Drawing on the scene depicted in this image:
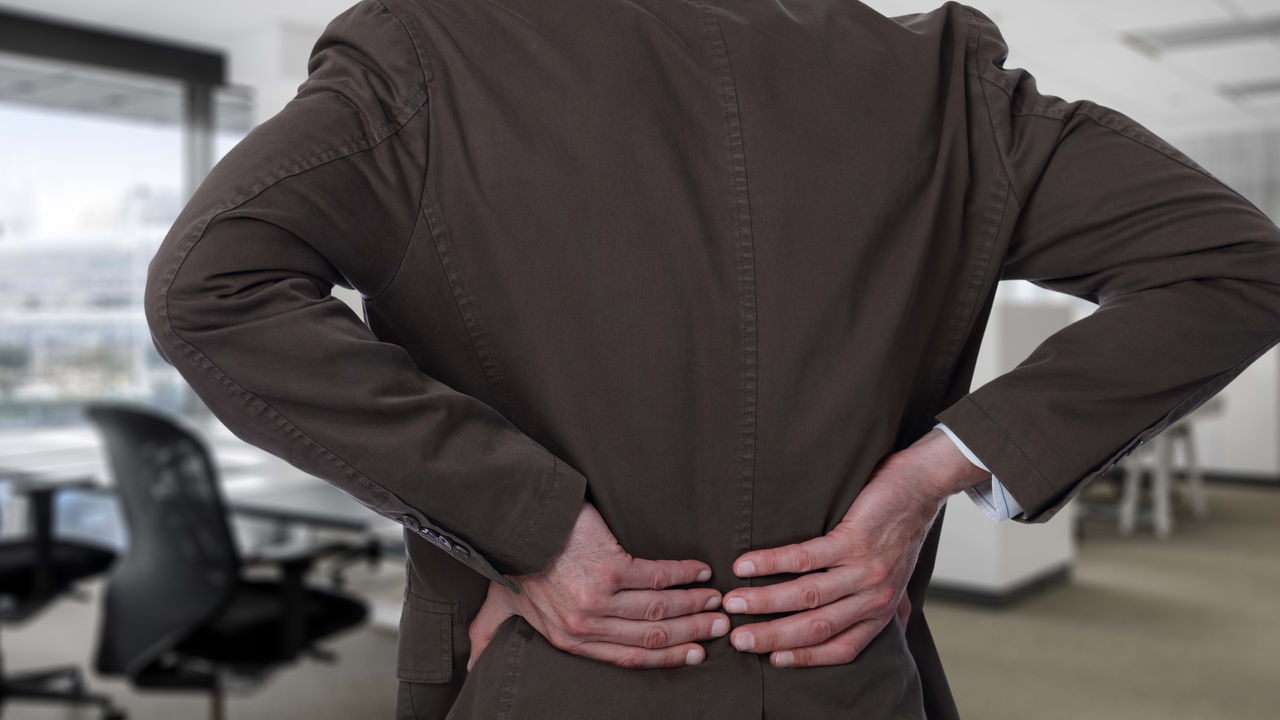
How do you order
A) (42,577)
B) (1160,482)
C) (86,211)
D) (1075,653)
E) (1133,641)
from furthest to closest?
(1160,482), (86,211), (1133,641), (1075,653), (42,577)

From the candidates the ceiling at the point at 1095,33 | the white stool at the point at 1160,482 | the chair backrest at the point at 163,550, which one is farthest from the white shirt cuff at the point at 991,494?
the white stool at the point at 1160,482

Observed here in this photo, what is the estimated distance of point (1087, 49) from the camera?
21.7 ft

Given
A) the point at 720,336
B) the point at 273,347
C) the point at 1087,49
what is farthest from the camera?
the point at 1087,49

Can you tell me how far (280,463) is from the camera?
4.30 meters

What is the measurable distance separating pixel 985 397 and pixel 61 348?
634cm

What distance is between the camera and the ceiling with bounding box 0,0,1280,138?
18.8 ft

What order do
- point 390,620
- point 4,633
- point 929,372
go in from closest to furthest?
point 929,372, point 390,620, point 4,633

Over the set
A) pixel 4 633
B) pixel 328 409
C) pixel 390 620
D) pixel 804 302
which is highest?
pixel 804 302

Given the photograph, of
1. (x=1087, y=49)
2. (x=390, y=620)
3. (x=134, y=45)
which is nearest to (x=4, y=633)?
(x=390, y=620)

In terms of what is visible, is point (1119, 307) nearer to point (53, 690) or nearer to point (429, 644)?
point (429, 644)

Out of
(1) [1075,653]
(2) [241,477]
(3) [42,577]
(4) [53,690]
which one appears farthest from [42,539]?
(1) [1075,653]

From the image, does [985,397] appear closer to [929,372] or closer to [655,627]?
[929,372]

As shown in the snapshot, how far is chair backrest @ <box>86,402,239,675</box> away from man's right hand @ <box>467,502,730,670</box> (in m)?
2.14

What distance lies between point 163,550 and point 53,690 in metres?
1.09
